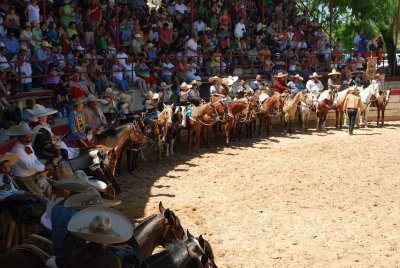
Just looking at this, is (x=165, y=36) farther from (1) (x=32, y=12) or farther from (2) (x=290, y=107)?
(1) (x=32, y=12)

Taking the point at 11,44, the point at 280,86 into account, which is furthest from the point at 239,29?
the point at 11,44

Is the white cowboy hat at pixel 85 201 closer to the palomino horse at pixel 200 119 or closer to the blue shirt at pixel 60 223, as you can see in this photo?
the blue shirt at pixel 60 223

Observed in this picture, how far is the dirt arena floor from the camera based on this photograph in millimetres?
10023

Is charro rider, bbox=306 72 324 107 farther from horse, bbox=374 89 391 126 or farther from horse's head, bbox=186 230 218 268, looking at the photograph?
horse's head, bbox=186 230 218 268

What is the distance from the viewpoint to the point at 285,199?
518 inches

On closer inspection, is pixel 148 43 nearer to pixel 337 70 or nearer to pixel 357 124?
pixel 357 124

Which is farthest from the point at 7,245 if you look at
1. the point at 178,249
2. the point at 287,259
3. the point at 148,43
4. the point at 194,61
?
the point at 194,61

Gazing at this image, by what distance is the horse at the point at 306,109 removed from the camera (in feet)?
74.9

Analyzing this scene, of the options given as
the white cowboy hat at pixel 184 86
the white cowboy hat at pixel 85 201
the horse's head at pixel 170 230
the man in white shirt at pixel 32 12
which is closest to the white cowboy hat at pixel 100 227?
the white cowboy hat at pixel 85 201

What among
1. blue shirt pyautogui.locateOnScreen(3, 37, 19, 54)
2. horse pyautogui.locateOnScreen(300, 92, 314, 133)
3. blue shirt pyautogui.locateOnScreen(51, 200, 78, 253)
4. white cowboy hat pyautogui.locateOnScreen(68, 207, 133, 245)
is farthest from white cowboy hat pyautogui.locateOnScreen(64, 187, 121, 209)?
horse pyautogui.locateOnScreen(300, 92, 314, 133)

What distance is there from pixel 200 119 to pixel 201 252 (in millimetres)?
12339

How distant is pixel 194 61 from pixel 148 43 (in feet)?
7.55

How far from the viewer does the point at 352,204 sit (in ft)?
41.7

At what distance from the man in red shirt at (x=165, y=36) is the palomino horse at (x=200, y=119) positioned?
458cm
